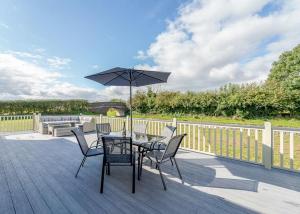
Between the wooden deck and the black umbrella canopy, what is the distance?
2.00 metres

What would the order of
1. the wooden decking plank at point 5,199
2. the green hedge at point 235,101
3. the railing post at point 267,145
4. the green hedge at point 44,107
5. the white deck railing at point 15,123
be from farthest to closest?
the green hedge at point 44,107 → the green hedge at point 235,101 → the white deck railing at point 15,123 → the railing post at point 267,145 → the wooden decking plank at point 5,199

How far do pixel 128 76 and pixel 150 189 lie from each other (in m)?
2.55

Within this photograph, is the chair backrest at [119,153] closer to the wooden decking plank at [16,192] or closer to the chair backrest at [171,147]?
the chair backrest at [171,147]

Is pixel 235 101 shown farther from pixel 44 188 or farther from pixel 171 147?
pixel 44 188

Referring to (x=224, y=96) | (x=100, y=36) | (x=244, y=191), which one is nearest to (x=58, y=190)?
A: (x=244, y=191)

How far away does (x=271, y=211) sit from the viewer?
7.06 ft

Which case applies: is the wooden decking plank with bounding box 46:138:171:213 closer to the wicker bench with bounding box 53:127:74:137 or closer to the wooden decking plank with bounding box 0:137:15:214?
the wooden decking plank with bounding box 0:137:15:214

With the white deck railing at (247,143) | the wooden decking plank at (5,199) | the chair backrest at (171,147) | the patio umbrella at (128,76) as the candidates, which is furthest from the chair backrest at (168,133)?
the wooden decking plank at (5,199)

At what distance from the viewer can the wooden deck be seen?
7.37 feet

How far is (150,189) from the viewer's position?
2791 millimetres

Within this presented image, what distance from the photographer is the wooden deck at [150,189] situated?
2246mm

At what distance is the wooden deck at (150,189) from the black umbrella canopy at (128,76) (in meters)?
2.00

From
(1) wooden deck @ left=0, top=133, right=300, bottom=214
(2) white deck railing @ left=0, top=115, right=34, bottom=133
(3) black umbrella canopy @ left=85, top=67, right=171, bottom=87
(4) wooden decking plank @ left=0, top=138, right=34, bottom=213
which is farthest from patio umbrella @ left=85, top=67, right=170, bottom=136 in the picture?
(2) white deck railing @ left=0, top=115, right=34, bottom=133

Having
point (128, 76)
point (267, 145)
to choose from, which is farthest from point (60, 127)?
point (267, 145)
